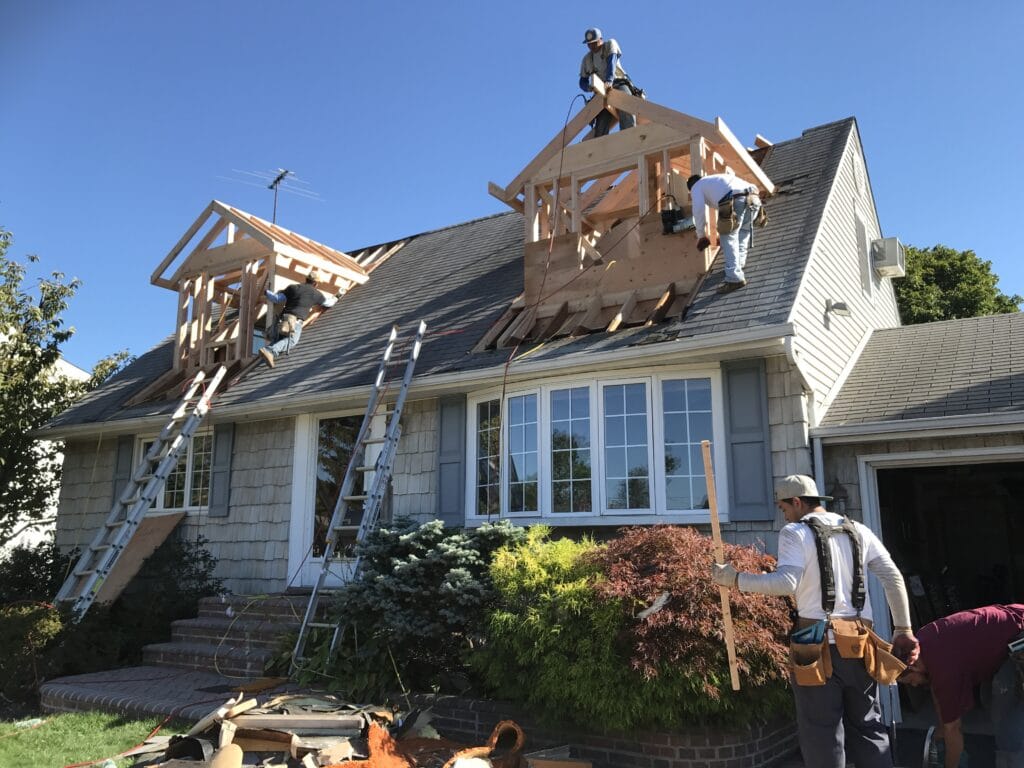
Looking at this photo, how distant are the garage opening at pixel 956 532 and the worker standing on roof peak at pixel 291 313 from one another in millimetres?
8494

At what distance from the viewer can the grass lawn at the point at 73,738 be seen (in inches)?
235

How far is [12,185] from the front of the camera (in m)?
11.9

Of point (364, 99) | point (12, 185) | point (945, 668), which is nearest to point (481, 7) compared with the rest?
point (364, 99)

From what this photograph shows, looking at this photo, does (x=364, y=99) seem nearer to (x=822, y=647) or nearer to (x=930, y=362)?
(x=930, y=362)

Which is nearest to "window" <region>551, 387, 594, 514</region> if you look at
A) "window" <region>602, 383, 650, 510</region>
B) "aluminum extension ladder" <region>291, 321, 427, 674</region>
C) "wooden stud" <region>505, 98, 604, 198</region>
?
"window" <region>602, 383, 650, 510</region>

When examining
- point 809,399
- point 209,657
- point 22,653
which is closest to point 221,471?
point 209,657

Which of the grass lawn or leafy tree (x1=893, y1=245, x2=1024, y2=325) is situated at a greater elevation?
leafy tree (x1=893, y1=245, x2=1024, y2=325)

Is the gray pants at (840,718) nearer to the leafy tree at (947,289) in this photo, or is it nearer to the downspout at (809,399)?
the downspout at (809,399)

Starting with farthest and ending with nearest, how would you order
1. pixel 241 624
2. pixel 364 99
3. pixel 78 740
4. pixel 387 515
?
pixel 364 99 → pixel 387 515 → pixel 241 624 → pixel 78 740

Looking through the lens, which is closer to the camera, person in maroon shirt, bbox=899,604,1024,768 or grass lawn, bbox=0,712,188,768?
person in maroon shirt, bbox=899,604,1024,768

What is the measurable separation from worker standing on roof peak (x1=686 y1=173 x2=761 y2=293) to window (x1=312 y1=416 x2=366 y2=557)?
5035 millimetres

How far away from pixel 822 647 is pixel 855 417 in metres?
3.85

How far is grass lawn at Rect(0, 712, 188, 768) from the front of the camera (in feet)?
19.6

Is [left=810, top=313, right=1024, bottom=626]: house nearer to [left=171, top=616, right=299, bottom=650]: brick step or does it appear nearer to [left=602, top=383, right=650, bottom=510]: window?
[left=602, top=383, right=650, bottom=510]: window
